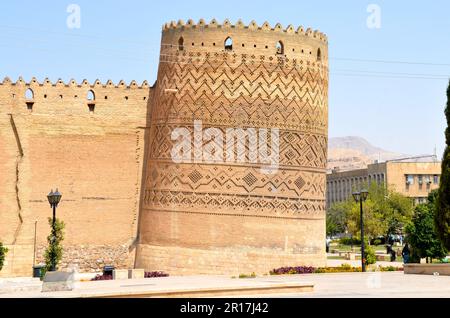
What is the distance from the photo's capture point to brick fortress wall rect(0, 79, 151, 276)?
23.9 meters

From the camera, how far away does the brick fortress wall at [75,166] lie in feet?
78.5

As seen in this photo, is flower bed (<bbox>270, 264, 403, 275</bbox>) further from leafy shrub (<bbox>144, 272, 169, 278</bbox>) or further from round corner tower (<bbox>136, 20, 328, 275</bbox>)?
leafy shrub (<bbox>144, 272, 169, 278</bbox>)

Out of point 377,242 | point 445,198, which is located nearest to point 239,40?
point 445,198

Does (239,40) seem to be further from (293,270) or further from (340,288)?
(340,288)

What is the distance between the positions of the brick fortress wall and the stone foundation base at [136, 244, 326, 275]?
166cm

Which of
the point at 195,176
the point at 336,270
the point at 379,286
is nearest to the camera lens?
Result: the point at 379,286

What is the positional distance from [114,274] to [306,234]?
552 centimetres

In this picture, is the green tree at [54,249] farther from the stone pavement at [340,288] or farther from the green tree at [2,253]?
the stone pavement at [340,288]

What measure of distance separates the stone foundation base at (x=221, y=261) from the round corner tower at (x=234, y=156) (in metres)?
0.03

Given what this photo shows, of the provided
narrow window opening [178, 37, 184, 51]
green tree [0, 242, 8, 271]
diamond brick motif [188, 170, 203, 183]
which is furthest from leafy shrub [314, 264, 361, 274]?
green tree [0, 242, 8, 271]

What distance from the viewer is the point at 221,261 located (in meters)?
22.9

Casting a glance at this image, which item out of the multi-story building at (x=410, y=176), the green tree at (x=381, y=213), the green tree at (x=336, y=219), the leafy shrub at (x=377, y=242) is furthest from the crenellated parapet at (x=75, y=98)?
the multi-story building at (x=410, y=176)

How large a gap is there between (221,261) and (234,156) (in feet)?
9.43
